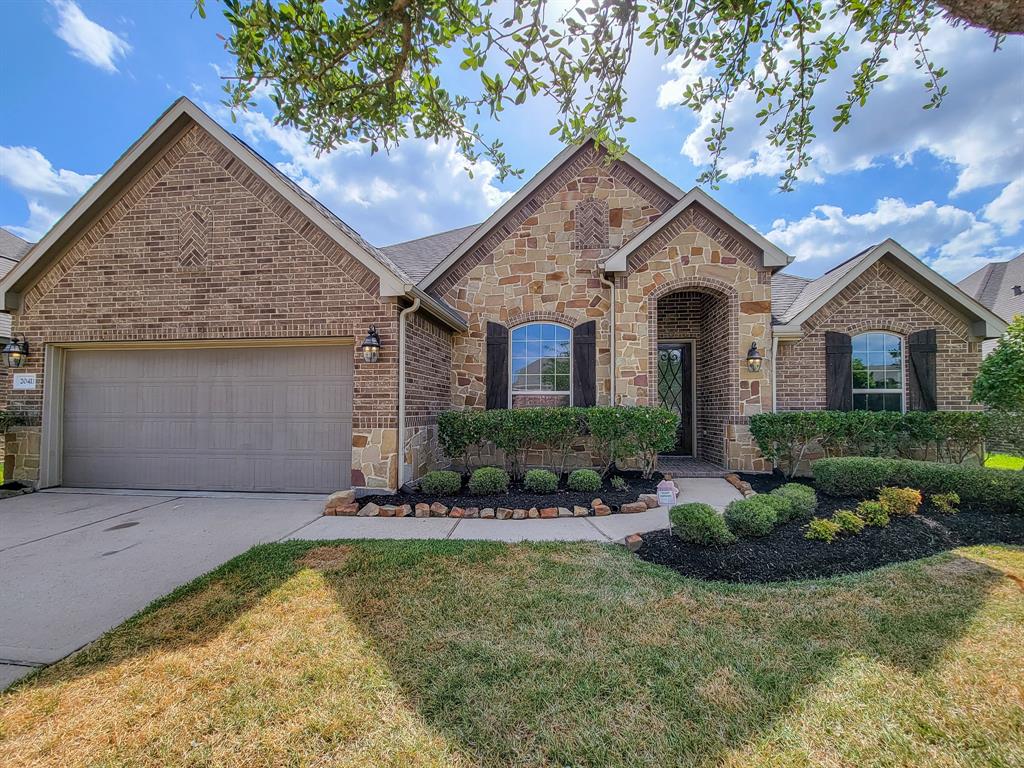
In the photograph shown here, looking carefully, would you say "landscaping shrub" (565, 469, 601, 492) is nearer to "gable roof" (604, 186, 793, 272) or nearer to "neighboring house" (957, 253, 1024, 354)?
"gable roof" (604, 186, 793, 272)

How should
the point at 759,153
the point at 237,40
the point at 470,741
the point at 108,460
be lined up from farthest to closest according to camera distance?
the point at 108,460 < the point at 759,153 < the point at 237,40 < the point at 470,741

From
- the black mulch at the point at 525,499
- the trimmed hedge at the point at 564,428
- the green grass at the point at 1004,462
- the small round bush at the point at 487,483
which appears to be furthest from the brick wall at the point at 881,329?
the small round bush at the point at 487,483

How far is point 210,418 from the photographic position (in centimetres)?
673

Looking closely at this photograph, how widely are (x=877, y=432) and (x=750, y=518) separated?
191 inches

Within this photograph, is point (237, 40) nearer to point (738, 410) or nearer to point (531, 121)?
point (531, 121)

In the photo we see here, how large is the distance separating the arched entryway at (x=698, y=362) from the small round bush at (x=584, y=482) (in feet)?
7.88

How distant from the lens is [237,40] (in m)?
3.41

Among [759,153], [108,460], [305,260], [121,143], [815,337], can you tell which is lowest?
[108,460]

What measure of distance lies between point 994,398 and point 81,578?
12.0 m

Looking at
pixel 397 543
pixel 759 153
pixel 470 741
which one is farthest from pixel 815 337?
pixel 470 741

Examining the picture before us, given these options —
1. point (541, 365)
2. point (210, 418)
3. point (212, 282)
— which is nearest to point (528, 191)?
point (541, 365)

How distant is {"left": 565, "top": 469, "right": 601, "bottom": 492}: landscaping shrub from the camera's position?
246 inches

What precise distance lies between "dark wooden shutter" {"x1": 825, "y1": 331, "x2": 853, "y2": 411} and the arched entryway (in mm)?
1901

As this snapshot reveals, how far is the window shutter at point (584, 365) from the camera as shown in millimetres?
8055
